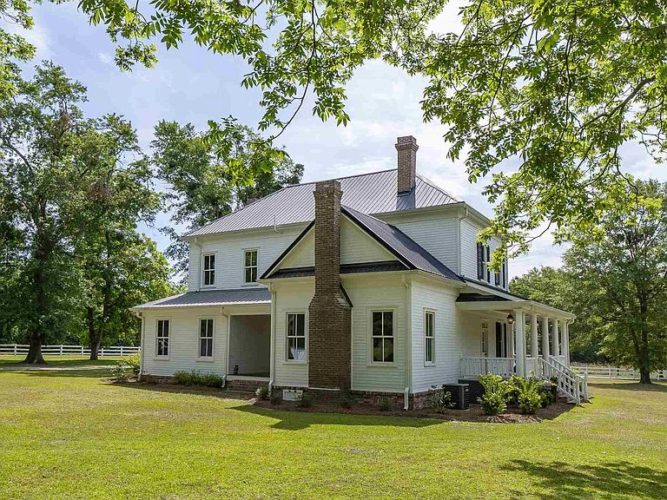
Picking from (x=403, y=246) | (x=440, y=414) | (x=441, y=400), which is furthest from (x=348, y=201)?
(x=440, y=414)

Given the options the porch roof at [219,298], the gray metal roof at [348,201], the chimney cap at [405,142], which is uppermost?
the chimney cap at [405,142]

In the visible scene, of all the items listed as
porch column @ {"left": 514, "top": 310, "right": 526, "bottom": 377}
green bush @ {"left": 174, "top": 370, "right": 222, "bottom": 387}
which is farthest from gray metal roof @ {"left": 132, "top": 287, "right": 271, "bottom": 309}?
porch column @ {"left": 514, "top": 310, "right": 526, "bottom": 377}

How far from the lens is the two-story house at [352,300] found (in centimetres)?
1719

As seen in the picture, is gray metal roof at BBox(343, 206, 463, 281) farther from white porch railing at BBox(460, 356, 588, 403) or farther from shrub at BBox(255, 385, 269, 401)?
shrub at BBox(255, 385, 269, 401)

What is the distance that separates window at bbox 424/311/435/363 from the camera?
1792cm

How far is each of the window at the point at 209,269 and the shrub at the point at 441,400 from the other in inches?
494

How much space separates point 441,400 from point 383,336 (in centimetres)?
256

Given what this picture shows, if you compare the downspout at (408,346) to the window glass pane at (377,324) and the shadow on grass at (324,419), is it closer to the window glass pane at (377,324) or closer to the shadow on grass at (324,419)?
the window glass pane at (377,324)

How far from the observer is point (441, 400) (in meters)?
17.1

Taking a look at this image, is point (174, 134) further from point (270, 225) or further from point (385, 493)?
point (385, 493)

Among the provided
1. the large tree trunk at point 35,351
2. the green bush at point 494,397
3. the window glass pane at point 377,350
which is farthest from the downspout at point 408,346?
the large tree trunk at point 35,351

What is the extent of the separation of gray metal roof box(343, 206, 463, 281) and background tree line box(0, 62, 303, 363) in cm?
1597

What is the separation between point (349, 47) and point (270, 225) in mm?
15537

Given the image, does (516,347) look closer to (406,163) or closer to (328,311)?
(328,311)
